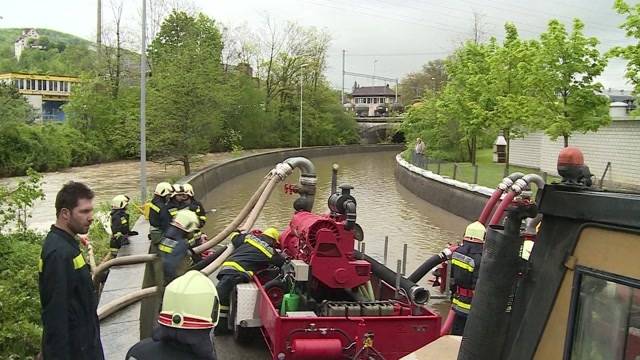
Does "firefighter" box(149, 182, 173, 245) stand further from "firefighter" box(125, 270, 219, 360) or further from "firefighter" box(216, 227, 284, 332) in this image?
"firefighter" box(125, 270, 219, 360)

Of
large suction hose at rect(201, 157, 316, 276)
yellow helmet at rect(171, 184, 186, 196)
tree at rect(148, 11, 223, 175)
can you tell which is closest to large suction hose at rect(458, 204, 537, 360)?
large suction hose at rect(201, 157, 316, 276)

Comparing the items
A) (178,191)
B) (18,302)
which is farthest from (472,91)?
(18,302)

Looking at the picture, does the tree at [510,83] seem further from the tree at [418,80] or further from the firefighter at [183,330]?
the tree at [418,80]

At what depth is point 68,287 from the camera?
12.9 ft

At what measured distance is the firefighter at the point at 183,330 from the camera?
2.98m

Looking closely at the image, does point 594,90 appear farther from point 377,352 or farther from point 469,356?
point 469,356

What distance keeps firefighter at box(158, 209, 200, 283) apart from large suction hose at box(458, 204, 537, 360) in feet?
15.8

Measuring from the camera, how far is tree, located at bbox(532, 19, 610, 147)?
21.7 metres

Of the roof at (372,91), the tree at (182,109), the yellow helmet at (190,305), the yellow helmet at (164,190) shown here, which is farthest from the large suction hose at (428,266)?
the roof at (372,91)

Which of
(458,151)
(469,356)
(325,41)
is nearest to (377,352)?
(469,356)

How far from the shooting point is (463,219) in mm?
23484

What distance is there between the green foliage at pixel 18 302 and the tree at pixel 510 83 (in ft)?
65.3

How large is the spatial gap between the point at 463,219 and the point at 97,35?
40.5 meters

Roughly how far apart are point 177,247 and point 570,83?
747 inches
